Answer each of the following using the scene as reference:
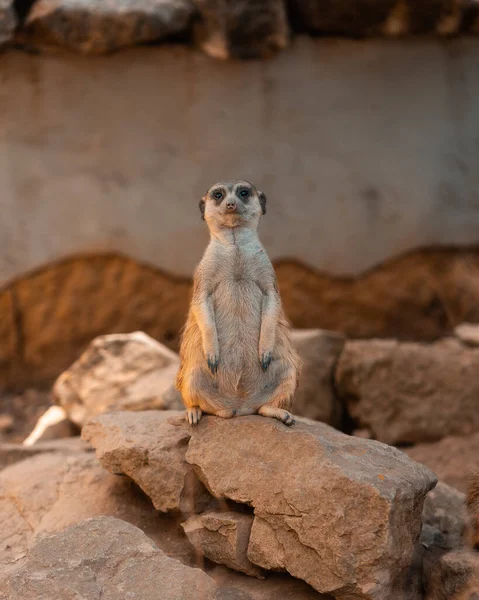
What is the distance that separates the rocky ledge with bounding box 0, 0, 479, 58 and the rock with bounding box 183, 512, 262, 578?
4.11 metres

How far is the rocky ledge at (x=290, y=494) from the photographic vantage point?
294 centimetres

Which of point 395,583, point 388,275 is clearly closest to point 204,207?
point 395,583

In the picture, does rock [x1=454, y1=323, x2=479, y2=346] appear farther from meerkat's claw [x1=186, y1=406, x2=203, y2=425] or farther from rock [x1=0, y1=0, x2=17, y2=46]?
rock [x1=0, y1=0, x2=17, y2=46]

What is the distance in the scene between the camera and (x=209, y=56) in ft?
21.6

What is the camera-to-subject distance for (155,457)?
3557 millimetres

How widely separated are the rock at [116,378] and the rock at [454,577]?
2.27 m

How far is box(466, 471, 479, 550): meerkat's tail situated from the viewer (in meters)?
3.25

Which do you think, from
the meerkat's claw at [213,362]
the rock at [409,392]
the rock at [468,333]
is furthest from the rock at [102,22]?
the meerkat's claw at [213,362]

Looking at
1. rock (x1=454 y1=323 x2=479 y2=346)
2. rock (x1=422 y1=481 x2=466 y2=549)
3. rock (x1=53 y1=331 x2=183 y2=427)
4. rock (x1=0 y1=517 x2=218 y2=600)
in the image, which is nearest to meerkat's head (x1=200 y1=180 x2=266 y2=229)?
rock (x1=0 y1=517 x2=218 y2=600)

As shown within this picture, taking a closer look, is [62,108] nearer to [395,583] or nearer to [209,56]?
[209,56]

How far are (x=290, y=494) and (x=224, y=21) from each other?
4342 millimetres

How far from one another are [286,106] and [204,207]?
3353 mm

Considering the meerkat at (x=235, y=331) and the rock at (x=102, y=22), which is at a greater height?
the rock at (x=102, y=22)

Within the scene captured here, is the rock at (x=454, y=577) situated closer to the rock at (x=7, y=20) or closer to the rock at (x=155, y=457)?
the rock at (x=155, y=457)
